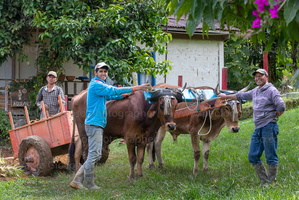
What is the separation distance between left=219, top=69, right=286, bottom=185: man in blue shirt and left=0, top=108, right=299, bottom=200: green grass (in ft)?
0.86

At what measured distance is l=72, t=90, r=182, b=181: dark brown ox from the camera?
7715mm

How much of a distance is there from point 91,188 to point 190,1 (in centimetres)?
441

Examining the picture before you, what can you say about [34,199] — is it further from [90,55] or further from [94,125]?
[90,55]

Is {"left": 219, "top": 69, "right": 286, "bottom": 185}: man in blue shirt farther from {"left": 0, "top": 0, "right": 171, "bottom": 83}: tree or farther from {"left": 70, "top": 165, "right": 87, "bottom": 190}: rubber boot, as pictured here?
{"left": 0, "top": 0, "right": 171, "bottom": 83}: tree

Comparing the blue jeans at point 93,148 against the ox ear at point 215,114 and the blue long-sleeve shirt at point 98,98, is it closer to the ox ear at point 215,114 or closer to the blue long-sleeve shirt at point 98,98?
the blue long-sleeve shirt at point 98,98

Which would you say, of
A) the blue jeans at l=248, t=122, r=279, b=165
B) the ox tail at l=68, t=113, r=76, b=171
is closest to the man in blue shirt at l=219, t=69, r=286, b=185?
the blue jeans at l=248, t=122, r=279, b=165

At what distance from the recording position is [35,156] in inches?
340

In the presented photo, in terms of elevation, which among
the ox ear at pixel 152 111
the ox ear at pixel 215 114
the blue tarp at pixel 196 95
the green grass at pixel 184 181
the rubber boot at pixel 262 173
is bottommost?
the green grass at pixel 184 181

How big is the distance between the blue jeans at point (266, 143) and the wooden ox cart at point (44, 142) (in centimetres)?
362

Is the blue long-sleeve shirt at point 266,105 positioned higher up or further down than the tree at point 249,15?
further down

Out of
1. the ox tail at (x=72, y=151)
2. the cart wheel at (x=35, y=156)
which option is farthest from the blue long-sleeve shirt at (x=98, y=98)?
the cart wheel at (x=35, y=156)

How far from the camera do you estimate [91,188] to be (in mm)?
7086

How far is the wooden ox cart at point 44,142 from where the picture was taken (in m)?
8.40

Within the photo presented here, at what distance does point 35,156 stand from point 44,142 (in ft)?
1.22
